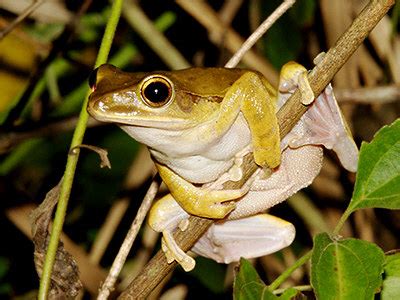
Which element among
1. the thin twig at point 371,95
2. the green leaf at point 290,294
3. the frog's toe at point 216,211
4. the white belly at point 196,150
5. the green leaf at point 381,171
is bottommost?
the green leaf at point 290,294

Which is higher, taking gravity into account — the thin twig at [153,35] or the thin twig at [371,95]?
the thin twig at [153,35]

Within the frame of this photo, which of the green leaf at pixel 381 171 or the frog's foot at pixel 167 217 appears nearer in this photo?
the green leaf at pixel 381 171

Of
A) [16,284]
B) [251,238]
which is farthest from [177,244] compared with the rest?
[16,284]

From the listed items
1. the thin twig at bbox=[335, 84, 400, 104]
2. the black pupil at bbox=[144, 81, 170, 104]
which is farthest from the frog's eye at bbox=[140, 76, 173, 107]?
the thin twig at bbox=[335, 84, 400, 104]

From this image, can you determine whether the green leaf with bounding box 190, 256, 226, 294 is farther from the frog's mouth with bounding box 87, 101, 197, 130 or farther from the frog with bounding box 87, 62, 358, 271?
the frog's mouth with bounding box 87, 101, 197, 130

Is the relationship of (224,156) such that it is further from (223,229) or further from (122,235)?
(122,235)

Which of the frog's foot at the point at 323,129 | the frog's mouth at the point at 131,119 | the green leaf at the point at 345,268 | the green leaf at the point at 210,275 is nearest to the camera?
the green leaf at the point at 345,268

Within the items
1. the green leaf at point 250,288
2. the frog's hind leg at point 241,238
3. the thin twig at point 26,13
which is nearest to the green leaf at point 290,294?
the green leaf at point 250,288

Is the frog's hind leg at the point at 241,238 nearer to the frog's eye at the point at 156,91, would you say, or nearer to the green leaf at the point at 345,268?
the frog's eye at the point at 156,91

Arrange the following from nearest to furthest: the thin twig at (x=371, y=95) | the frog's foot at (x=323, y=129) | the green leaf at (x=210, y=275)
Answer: the frog's foot at (x=323, y=129) → the thin twig at (x=371, y=95) → the green leaf at (x=210, y=275)
